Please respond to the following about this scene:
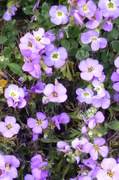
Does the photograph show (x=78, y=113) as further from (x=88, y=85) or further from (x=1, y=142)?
(x=1, y=142)

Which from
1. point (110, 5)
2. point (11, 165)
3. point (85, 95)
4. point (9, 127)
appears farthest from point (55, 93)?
point (110, 5)

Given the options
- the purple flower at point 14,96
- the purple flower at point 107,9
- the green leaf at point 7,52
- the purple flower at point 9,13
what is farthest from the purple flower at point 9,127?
the purple flower at point 107,9

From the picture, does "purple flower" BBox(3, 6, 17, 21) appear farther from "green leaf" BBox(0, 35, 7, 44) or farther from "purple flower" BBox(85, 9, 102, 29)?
"purple flower" BBox(85, 9, 102, 29)

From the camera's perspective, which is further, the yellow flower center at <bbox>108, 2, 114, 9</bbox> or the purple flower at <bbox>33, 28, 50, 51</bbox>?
the yellow flower center at <bbox>108, 2, 114, 9</bbox>

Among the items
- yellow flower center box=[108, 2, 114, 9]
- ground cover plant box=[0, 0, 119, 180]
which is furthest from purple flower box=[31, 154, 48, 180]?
yellow flower center box=[108, 2, 114, 9]

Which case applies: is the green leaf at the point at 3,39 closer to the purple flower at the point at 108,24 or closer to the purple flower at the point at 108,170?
the purple flower at the point at 108,24

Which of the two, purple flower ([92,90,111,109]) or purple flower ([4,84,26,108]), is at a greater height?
purple flower ([4,84,26,108])
